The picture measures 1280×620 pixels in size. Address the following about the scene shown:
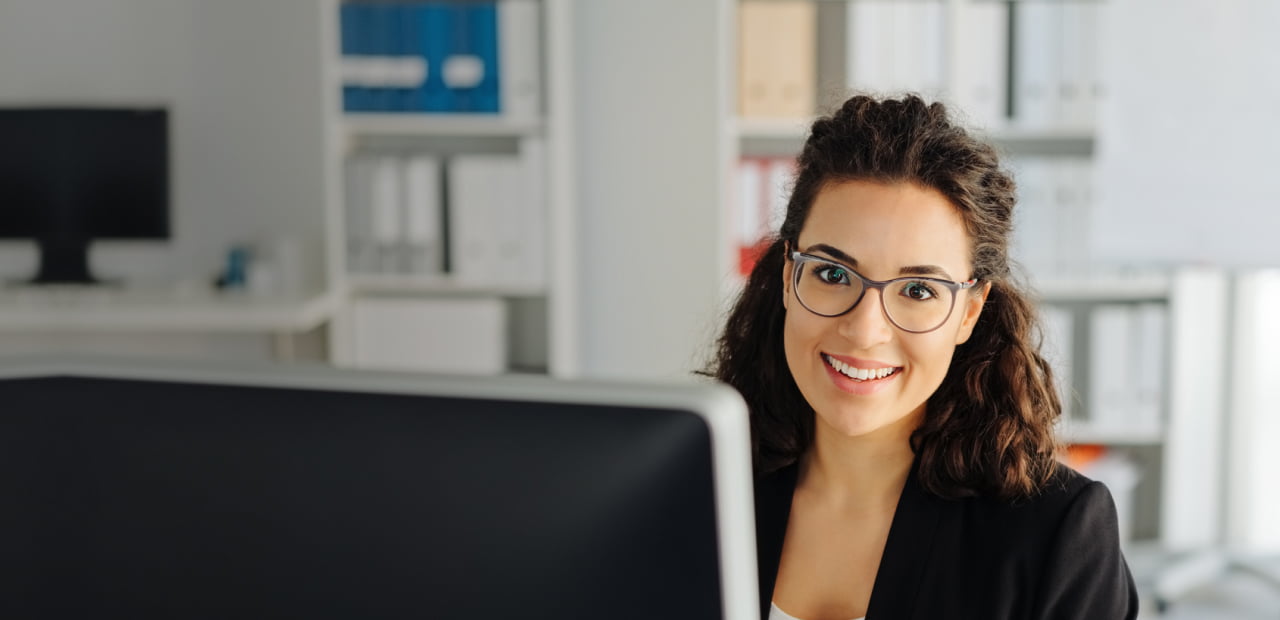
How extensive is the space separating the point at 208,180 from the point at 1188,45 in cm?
278

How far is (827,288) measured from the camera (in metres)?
1.25

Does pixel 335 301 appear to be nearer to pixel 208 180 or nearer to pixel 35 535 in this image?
pixel 208 180

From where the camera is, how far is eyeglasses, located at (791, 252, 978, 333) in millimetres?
1228

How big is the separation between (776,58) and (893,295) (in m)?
2.04

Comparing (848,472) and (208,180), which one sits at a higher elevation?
(208,180)

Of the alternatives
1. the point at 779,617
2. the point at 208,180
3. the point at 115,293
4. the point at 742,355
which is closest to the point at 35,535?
the point at 779,617

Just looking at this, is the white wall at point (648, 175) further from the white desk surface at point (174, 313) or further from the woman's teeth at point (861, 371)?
the woman's teeth at point (861, 371)

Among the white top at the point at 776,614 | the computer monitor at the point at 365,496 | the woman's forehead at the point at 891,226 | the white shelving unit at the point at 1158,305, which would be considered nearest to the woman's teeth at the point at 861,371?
the woman's forehead at the point at 891,226

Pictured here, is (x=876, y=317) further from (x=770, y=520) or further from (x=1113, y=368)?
(x=1113, y=368)

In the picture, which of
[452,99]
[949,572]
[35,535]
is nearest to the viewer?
[35,535]

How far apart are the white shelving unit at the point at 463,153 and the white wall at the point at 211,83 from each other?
1.13 ft

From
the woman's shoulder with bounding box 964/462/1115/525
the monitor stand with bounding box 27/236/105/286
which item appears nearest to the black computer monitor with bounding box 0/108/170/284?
the monitor stand with bounding box 27/236/105/286

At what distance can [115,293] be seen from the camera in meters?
3.36

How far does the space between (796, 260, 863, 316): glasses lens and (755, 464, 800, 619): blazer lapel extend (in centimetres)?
21
